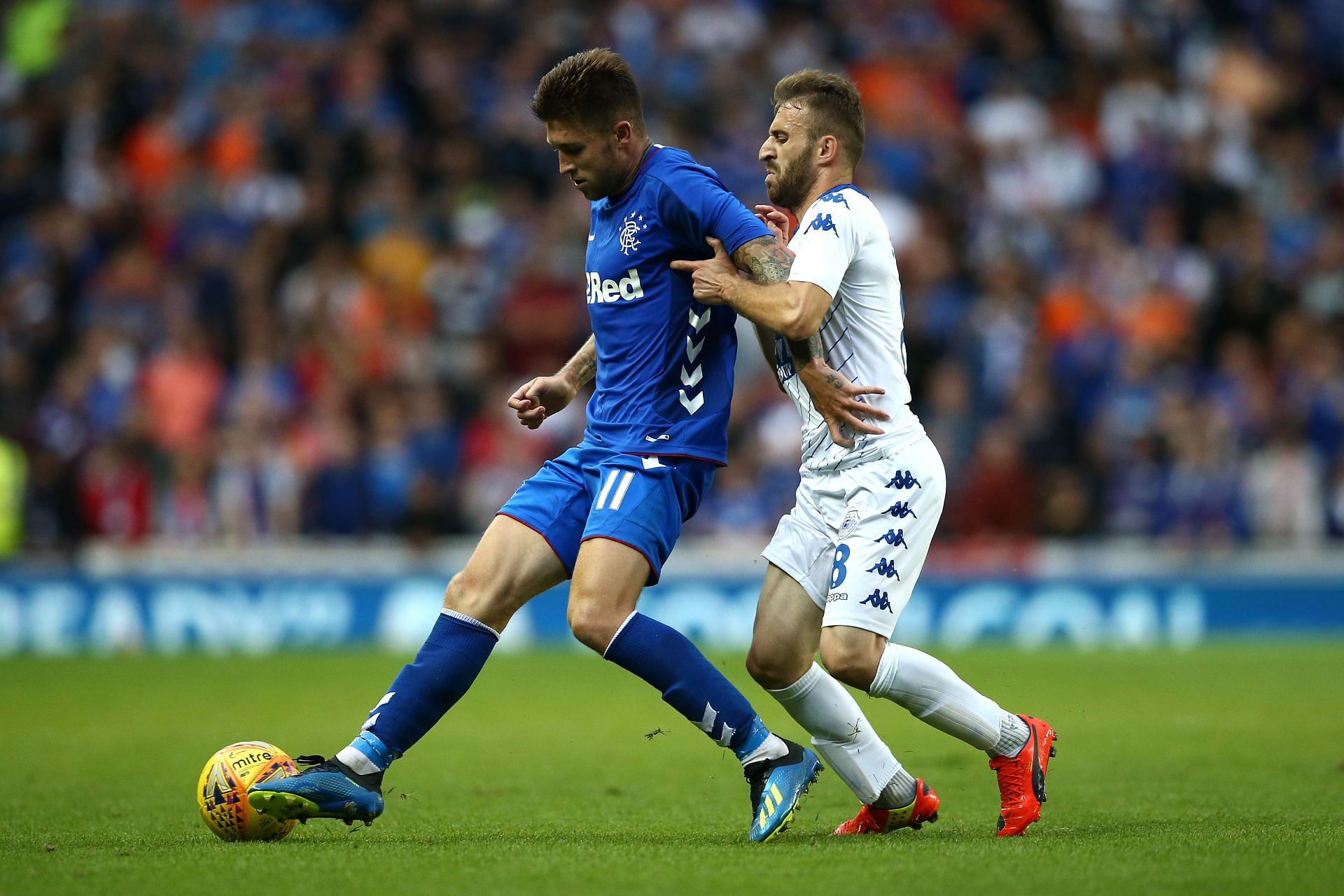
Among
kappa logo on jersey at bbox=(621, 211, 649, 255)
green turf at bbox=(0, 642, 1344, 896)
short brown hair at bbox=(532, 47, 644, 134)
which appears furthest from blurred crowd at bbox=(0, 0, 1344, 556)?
short brown hair at bbox=(532, 47, 644, 134)

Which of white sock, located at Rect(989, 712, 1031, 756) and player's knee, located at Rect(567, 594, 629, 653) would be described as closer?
player's knee, located at Rect(567, 594, 629, 653)

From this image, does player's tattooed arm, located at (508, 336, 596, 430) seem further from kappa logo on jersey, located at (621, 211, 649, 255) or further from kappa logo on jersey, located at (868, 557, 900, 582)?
kappa logo on jersey, located at (868, 557, 900, 582)

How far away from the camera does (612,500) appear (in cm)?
576

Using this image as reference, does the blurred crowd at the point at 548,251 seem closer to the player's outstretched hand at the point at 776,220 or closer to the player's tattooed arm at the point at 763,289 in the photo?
the player's outstretched hand at the point at 776,220

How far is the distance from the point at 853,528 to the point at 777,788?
0.92m

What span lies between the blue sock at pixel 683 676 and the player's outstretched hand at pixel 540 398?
0.94 metres

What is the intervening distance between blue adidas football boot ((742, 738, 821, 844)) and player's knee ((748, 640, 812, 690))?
21cm

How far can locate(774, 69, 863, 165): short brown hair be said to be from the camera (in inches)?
234

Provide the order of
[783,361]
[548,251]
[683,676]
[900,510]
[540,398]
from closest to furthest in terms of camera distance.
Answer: [683,676], [900,510], [783,361], [540,398], [548,251]

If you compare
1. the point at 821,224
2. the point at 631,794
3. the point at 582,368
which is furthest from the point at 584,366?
the point at 631,794

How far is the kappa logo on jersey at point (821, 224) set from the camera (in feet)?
18.5

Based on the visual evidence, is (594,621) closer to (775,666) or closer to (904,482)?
(775,666)

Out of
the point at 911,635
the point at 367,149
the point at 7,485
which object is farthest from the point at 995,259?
the point at 7,485

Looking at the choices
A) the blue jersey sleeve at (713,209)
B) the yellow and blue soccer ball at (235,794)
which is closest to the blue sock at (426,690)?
the yellow and blue soccer ball at (235,794)
